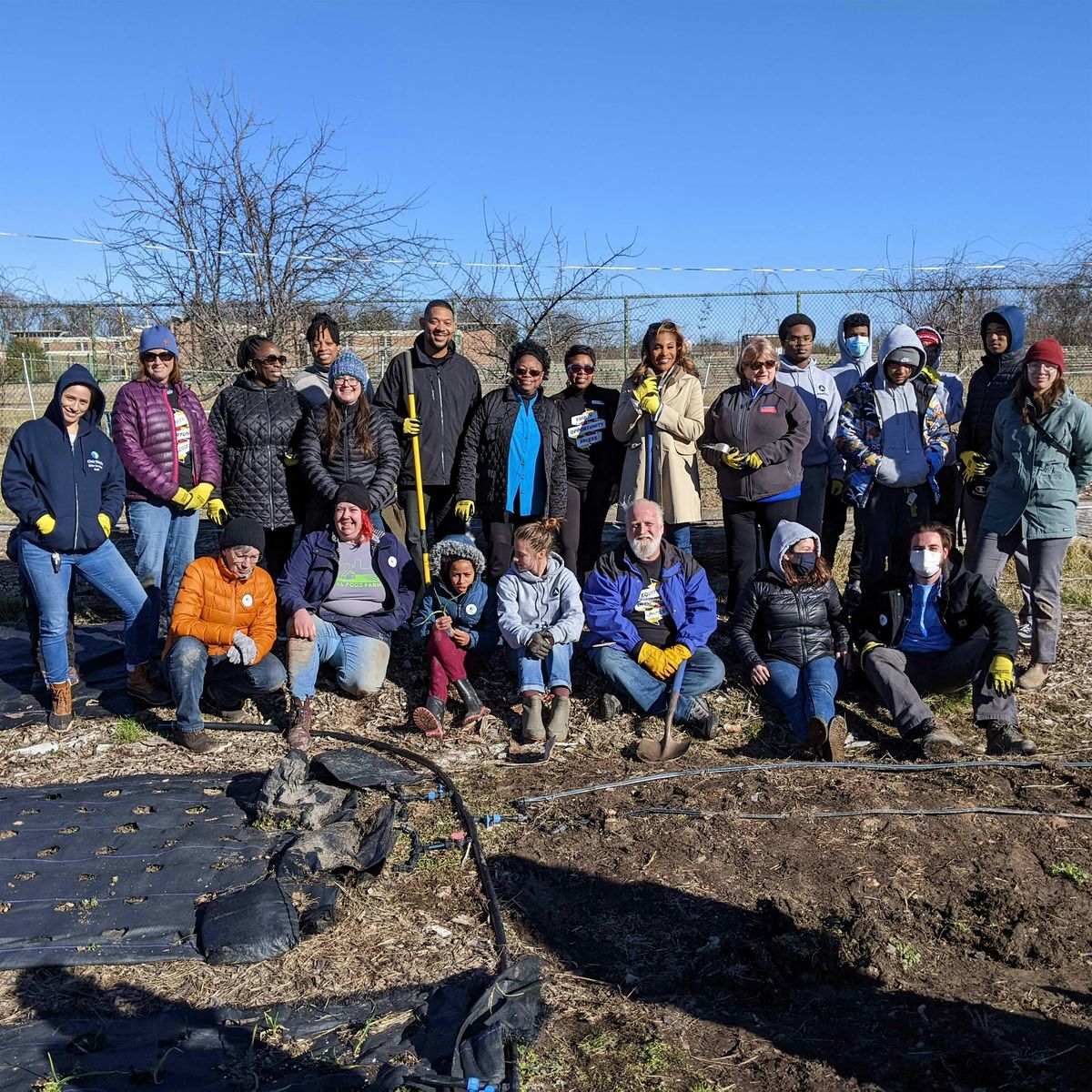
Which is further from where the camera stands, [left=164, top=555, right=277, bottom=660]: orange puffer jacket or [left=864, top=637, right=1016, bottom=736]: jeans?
[left=164, top=555, right=277, bottom=660]: orange puffer jacket

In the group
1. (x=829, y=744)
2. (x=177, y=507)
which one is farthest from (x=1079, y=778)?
(x=177, y=507)

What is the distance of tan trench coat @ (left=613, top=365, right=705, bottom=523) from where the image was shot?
241 inches

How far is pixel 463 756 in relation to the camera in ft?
17.7

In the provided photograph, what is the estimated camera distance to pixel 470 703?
568 centimetres

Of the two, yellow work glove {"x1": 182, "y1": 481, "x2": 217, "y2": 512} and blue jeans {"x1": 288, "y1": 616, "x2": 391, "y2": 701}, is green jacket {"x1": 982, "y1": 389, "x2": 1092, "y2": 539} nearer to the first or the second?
blue jeans {"x1": 288, "y1": 616, "x2": 391, "y2": 701}

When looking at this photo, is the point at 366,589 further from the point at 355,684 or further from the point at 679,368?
the point at 679,368

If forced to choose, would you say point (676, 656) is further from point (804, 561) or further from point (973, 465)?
point (973, 465)

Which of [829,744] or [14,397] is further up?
[14,397]

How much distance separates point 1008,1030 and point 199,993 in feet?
8.66

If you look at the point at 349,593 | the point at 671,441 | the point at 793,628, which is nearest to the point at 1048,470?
the point at 793,628

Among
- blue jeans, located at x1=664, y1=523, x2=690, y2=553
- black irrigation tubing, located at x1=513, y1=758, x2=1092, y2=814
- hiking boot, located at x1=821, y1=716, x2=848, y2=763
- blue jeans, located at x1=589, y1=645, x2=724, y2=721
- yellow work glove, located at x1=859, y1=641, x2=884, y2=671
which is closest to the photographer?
black irrigation tubing, located at x1=513, y1=758, x2=1092, y2=814

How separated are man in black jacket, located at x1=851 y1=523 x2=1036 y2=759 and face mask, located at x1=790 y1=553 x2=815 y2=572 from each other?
438 mm

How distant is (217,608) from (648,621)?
2.38m

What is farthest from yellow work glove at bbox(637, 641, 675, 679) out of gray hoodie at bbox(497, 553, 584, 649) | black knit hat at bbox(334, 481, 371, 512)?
black knit hat at bbox(334, 481, 371, 512)
